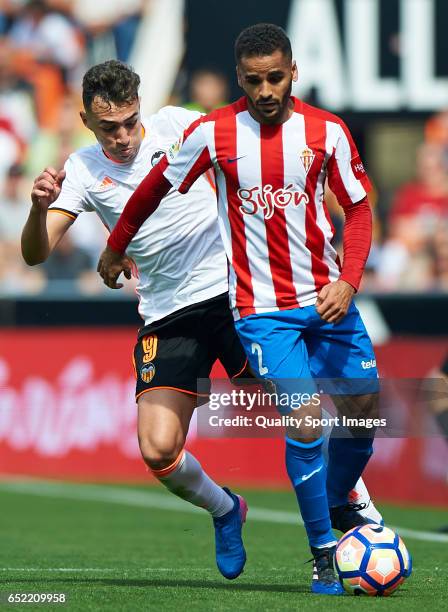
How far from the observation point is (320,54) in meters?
15.3

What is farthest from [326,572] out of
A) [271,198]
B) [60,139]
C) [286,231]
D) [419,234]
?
[60,139]

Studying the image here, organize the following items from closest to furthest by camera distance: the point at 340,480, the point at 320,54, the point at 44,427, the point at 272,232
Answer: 1. the point at 272,232
2. the point at 340,480
3. the point at 44,427
4. the point at 320,54

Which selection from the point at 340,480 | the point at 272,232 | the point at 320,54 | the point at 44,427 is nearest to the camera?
the point at 272,232

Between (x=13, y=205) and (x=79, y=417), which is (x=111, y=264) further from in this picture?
(x=13, y=205)

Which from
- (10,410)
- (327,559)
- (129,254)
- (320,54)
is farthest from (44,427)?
(327,559)

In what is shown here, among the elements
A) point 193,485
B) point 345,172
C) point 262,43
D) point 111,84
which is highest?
point 262,43

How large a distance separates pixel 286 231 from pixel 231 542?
1556mm

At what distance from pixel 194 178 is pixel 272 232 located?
417 mm

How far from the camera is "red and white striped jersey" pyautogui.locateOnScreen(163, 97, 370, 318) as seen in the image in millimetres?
5566

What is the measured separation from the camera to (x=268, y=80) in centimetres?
545

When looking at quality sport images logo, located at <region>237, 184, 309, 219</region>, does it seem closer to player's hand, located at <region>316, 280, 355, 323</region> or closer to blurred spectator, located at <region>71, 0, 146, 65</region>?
player's hand, located at <region>316, 280, 355, 323</region>

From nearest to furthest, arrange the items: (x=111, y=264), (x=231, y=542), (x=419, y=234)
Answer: (x=111, y=264)
(x=231, y=542)
(x=419, y=234)

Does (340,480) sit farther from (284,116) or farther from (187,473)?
(284,116)

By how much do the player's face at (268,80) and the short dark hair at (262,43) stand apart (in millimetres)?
22
